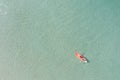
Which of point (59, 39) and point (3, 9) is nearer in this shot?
point (59, 39)

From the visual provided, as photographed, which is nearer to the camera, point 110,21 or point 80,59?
point 80,59

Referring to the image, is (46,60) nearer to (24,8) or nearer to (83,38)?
(83,38)

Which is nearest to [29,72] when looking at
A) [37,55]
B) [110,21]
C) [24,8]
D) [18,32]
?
[37,55]

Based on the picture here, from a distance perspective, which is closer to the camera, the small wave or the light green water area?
the light green water area

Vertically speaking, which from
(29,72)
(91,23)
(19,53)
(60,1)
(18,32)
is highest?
(60,1)

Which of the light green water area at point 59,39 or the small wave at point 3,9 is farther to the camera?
the small wave at point 3,9

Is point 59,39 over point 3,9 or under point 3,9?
under

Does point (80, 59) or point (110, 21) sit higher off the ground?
point (110, 21)
